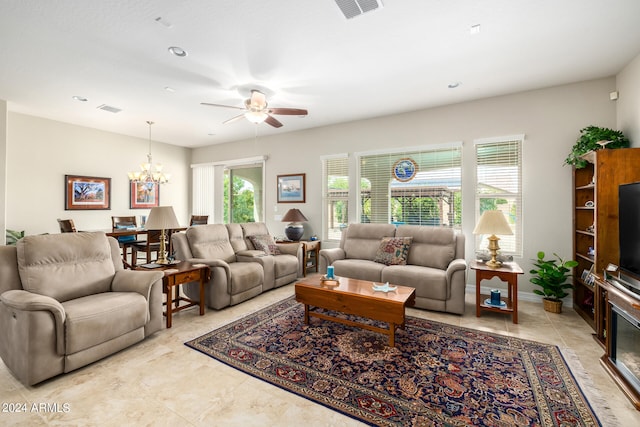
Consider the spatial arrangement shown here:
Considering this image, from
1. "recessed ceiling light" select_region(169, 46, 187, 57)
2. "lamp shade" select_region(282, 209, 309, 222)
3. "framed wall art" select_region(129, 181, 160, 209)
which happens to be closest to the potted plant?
"lamp shade" select_region(282, 209, 309, 222)

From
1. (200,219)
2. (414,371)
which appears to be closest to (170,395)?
(414,371)

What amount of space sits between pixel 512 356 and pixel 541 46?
2.99 metres

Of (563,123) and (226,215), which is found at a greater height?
(563,123)

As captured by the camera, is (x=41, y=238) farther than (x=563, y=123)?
No

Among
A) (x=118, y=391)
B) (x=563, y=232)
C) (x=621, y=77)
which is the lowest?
(x=118, y=391)

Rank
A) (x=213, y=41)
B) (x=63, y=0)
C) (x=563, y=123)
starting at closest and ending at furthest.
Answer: (x=63, y=0) → (x=213, y=41) → (x=563, y=123)

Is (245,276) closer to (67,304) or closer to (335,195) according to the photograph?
(67,304)

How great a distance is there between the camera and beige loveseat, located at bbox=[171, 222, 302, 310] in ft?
11.7

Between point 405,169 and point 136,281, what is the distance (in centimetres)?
409

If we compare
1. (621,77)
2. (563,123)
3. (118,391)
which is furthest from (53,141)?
(621,77)

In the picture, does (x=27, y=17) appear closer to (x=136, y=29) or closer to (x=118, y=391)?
(x=136, y=29)

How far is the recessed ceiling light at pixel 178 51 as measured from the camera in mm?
2924

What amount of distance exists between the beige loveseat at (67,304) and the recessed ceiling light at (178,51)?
2.03 m

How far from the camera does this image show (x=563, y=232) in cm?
382
